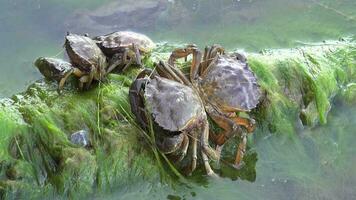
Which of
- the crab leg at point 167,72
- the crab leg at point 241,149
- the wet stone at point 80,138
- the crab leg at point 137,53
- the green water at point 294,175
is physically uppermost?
the crab leg at point 137,53

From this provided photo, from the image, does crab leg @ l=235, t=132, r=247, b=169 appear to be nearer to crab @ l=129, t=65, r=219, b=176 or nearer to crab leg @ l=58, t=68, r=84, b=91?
crab @ l=129, t=65, r=219, b=176

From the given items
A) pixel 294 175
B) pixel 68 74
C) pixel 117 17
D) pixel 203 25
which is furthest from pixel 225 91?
pixel 117 17

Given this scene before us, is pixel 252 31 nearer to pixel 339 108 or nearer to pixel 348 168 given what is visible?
pixel 339 108

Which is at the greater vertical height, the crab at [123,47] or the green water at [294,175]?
the crab at [123,47]

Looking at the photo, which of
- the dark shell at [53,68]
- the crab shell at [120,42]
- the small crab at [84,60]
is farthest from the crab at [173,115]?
the dark shell at [53,68]

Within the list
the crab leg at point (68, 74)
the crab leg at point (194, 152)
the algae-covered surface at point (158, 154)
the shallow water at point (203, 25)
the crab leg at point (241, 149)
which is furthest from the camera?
the shallow water at point (203, 25)

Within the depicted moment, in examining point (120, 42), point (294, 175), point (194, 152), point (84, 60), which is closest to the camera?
point (194, 152)

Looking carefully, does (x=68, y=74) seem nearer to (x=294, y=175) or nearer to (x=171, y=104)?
(x=171, y=104)

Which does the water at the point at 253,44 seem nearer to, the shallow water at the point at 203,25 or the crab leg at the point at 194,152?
the shallow water at the point at 203,25
